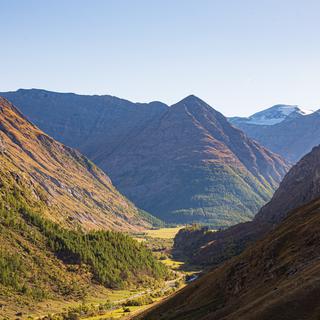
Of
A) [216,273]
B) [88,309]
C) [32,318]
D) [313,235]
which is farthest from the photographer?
[88,309]

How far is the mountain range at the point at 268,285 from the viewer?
69188mm

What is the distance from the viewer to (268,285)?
302ft

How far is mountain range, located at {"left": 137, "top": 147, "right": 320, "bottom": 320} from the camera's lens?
6919cm

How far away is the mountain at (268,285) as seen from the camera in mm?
69188

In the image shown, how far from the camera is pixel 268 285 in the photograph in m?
92.1

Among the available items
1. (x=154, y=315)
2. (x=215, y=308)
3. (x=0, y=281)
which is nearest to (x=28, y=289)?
(x=0, y=281)

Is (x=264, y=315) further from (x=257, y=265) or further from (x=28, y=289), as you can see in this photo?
(x=28, y=289)

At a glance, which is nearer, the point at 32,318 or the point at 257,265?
the point at 257,265

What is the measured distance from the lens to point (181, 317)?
11194 centimetres

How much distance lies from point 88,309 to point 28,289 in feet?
83.6

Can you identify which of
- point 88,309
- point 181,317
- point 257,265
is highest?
point 257,265

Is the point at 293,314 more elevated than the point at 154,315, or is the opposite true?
the point at 293,314

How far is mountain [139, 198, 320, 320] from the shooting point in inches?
2724

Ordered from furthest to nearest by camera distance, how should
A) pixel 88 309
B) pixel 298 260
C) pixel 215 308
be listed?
pixel 88 309, pixel 215 308, pixel 298 260
